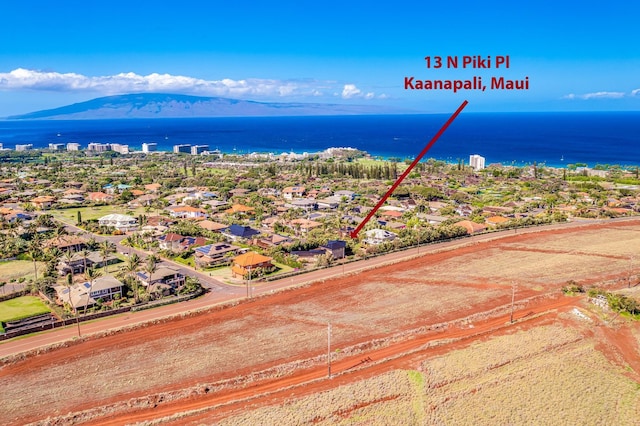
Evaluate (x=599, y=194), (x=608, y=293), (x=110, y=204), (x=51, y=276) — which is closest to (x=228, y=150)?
(x=110, y=204)

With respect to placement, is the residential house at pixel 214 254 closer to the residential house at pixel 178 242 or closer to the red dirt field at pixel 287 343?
the residential house at pixel 178 242

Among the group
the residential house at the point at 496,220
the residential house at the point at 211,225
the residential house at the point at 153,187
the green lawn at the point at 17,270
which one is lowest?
the green lawn at the point at 17,270

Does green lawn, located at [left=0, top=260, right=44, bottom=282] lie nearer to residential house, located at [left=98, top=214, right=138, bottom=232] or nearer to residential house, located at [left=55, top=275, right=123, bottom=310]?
residential house, located at [left=55, top=275, right=123, bottom=310]

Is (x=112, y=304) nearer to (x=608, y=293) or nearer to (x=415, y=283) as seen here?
(x=415, y=283)

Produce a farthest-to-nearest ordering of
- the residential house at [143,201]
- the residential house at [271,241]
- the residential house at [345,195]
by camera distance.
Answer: the residential house at [345,195] < the residential house at [143,201] < the residential house at [271,241]

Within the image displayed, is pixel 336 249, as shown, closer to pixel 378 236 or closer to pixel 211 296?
pixel 378 236

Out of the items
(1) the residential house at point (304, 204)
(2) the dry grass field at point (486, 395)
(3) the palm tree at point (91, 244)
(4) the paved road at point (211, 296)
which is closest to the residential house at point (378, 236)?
(4) the paved road at point (211, 296)
